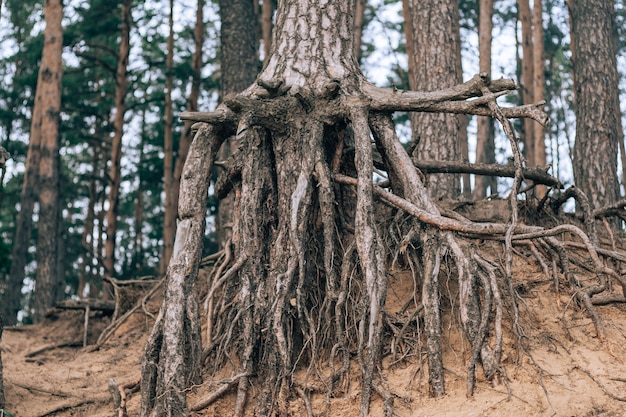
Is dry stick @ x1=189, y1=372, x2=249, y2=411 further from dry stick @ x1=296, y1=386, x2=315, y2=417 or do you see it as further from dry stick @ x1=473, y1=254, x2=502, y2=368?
dry stick @ x1=473, y1=254, x2=502, y2=368

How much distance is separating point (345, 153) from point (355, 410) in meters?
2.35

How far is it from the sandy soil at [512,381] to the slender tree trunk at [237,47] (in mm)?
6161

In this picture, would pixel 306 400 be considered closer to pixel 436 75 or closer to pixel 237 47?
pixel 436 75

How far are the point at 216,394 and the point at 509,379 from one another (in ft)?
7.46

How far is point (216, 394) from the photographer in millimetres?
5984

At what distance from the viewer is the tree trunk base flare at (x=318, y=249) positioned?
5.70 metres

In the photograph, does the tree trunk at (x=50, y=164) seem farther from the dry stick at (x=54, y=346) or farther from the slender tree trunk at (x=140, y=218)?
the slender tree trunk at (x=140, y=218)

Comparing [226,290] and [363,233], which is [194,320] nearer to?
[226,290]

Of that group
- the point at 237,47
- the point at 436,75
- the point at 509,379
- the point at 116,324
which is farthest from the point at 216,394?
the point at 237,47

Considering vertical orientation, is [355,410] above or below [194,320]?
below

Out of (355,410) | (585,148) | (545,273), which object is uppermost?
(585,148)

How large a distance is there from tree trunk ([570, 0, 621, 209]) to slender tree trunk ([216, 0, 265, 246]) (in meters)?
5.38

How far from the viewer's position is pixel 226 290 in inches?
262

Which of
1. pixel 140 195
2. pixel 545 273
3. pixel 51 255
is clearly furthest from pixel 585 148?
pixel 140 195
